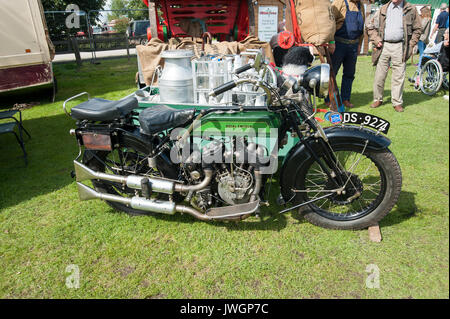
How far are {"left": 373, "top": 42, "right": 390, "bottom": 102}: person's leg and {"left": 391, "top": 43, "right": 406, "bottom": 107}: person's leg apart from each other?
13 centimetres

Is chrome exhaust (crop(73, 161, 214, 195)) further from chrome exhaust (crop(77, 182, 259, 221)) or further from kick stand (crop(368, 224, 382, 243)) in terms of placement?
kick stand (crop(368, 224, 382, 243))

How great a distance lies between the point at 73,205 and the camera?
3.36 metres

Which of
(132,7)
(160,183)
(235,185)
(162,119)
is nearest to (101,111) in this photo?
(162,119)

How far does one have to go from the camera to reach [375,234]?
265 centimetres

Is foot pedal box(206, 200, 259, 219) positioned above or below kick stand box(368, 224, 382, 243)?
above

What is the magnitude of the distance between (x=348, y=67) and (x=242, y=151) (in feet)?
14.8

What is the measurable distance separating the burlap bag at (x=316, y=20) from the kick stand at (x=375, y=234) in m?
3.35

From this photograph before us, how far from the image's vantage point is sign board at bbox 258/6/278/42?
7207 mm

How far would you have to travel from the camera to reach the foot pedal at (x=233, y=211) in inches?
100

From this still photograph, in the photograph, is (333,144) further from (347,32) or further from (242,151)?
(347,32)

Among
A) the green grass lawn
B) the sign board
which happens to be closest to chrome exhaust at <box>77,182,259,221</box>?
the green grass lawn

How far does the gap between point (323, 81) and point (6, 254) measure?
3.11 meters

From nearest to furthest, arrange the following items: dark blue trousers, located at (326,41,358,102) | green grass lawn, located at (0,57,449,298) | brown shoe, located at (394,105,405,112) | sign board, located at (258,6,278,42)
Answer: green grass lawn, located at (0,57,449,298)
dark blue trousers, located at (326,41,358,102)
brown shoe, located at (394,105,405,112)
sign board, located at (258,6,278,42)

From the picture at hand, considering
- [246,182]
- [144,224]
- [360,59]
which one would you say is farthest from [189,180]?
[360,59]
